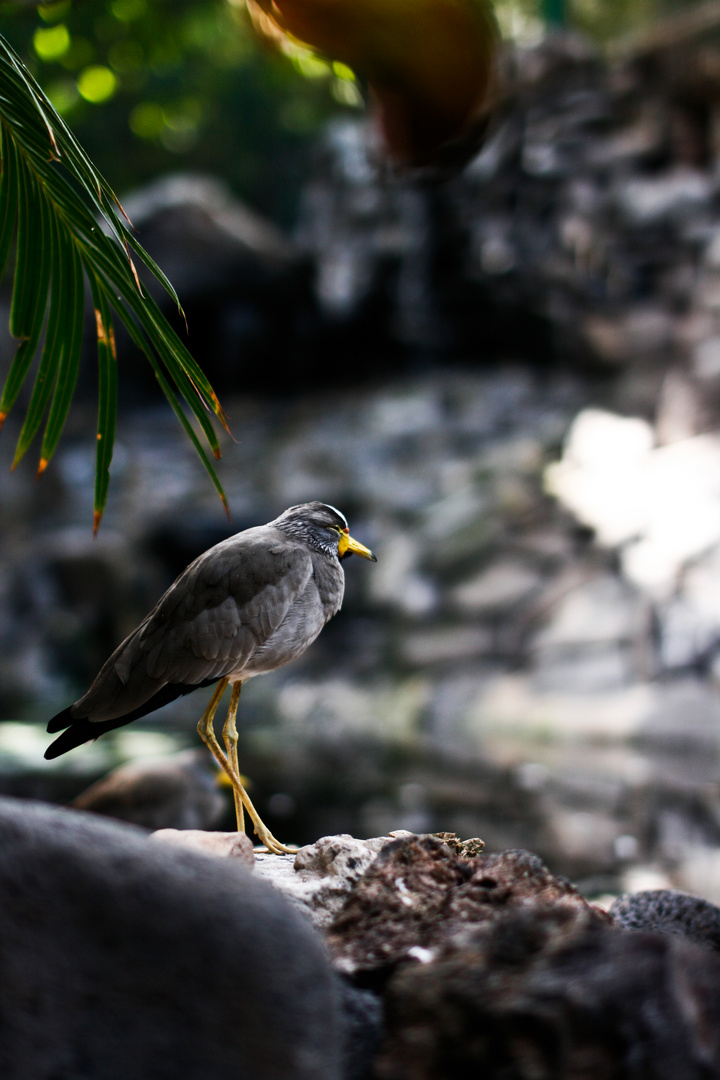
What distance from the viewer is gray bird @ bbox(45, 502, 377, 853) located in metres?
1.73

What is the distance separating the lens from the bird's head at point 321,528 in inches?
77.2

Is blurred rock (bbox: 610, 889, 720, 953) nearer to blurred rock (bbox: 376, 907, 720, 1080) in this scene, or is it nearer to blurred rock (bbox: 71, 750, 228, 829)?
blurred rock (bbox: 376, 907, 720, 1080)

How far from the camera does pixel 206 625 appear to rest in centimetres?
175

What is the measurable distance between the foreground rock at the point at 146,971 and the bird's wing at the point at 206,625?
1.88ft

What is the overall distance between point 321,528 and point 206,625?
38cm

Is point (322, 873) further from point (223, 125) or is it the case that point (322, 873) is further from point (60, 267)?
point (223, 125)

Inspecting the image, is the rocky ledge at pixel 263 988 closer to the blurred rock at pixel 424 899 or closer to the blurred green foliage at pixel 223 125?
the blurred rock at pixel 424 899

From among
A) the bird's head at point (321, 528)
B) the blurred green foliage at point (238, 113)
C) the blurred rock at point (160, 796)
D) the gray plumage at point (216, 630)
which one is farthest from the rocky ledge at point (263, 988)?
the blurred green foliage at point (238, 113)

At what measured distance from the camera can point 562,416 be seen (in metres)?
10.4

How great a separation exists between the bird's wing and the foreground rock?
22.6 inches

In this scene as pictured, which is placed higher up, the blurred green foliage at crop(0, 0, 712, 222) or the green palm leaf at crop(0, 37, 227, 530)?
the blurred green foliage at crop(0, 0, 712, 222)

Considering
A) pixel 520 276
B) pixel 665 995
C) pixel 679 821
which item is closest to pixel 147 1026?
pixel 665 995

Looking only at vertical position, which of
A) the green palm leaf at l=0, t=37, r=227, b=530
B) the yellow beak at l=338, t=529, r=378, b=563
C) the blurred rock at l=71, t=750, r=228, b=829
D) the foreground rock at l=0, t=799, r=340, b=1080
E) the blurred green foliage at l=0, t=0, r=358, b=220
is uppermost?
the blurred green foliage at l=0, t=0, r=358, b=220

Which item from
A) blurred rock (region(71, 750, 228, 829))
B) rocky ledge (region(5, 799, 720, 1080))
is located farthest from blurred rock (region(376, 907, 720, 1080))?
blurred rock (region(71, 750, 228, 829))
